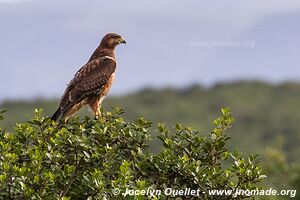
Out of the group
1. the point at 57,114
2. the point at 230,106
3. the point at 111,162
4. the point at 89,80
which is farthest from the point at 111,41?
the point at 230,106

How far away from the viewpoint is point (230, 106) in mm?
68812

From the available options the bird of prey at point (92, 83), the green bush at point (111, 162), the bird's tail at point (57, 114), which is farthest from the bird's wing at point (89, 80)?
the green bush at point (111, 162)

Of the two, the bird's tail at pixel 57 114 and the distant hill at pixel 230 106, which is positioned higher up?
the distant hill at pixel 230 106

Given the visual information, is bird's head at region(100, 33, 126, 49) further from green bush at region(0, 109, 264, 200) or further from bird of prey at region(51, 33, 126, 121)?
green bush at region(0, 109, 264, 200)

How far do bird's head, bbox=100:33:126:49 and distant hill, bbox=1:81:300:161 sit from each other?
40102 mm

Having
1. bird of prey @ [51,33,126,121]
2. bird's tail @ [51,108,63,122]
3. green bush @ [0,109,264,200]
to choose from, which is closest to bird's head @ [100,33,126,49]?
bird of prey @ [51,33,126,121]

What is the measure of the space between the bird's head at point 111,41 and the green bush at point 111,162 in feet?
16.5

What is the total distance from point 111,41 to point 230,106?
55677 millimetres

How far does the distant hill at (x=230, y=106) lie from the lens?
60406 mm

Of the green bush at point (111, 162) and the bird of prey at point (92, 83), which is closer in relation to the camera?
the green bush at point (111, 162)

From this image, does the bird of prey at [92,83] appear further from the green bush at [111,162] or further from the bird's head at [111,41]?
the green bush at [111,162]

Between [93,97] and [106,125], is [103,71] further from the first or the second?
[106,125]

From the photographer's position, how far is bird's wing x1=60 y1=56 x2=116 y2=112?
12.6m

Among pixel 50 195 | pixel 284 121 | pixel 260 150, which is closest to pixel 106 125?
pixel 50 195
